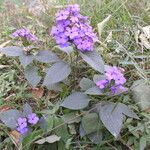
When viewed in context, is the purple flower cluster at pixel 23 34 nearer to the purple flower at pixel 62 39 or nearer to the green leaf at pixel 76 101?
the purple flower at pixel 62 39

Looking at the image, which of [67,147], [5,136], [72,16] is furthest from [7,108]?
[72,16]

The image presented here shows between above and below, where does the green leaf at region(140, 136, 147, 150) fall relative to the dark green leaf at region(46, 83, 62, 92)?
below

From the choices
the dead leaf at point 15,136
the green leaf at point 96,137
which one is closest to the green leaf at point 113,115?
the green leaf at point 96,137

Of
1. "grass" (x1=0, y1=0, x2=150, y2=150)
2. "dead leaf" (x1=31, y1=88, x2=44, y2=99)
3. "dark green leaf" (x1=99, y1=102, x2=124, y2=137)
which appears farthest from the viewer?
"dead leaf" (x1=31, y1=88, x2=44, y2=99)

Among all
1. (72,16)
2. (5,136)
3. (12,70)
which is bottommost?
(5,136)

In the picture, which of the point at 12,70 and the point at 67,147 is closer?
the point at 67,147

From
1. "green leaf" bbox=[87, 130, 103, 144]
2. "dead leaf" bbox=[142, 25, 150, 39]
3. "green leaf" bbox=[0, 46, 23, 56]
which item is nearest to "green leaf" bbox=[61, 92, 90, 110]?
"green leaf" bbox=[87, 130, 103, 144]

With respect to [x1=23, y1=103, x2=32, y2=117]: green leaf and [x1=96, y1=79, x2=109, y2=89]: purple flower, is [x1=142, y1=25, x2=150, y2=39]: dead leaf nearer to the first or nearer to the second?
[x1=96, y1=79, x2=109, y2=89]: purple flower

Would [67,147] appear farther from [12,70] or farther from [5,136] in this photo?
[12,70]
